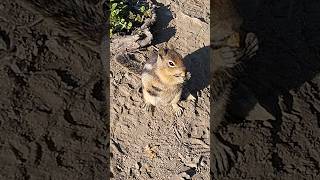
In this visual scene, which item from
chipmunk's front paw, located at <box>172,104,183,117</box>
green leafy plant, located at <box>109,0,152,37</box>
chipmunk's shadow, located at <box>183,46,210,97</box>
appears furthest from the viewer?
green leafy plant, located at <box>109,0,152,37</box>

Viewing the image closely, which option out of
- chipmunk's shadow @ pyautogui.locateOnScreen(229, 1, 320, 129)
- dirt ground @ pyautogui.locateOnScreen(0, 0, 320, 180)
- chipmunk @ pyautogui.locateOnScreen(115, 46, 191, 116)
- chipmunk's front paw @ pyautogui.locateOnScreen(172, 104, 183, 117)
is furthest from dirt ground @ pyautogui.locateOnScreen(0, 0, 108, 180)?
chipmunk's shadow @ pyautogui.locateOnScreen(229, 1, 320, 129)

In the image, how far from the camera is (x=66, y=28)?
639cm

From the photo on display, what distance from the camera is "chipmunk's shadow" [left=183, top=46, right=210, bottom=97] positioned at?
20.5 ft

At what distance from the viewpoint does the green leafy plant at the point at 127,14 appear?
6.64 meters

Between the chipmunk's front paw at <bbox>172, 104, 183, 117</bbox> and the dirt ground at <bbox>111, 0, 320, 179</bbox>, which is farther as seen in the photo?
the chipmunk's front paw at <bbox>172, 104, 183, 117</bbox>

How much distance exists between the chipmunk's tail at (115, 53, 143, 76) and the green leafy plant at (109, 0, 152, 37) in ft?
1.00

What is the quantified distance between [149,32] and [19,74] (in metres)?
1.35

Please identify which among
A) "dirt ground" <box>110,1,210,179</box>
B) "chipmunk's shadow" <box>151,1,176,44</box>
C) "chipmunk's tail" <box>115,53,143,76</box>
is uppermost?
"chipmunk's shadow" <box>151,1,176,44</box>

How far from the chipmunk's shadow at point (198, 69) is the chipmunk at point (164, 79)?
14 centimetres

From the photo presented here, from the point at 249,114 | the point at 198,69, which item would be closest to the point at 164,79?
the point at 198,69

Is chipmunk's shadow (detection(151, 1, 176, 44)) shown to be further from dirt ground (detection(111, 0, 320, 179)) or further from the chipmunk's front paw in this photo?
the chipmunk's front paw

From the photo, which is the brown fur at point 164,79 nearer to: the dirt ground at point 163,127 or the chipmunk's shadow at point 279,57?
the dirt ground at point 163,127

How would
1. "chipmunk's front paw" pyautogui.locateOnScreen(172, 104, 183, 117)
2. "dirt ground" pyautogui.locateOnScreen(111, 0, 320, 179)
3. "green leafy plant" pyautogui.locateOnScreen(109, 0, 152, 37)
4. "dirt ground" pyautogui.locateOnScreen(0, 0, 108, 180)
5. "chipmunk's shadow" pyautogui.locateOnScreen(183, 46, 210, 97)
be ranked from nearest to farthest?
"dirt ground" pyautogui.locateOnScreen(0, 0, 108, 180)
"dirt ground" pyautogui.locateOnScreen(111, 0, 320, 179)
"chipmunk's front paw" pyautogui.locateOnScreen(172, 104, 183, 117)
"chipmunk's shadow" pyautogui.locateOnScreen(183, 46, 210, 97)
"green leafy plant" pyautogui.locateOnScreen(109, 0, 152, 37)

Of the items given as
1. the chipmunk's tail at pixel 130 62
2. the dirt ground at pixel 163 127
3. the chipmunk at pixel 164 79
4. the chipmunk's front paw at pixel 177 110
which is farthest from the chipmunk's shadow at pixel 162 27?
the chipmunk's front paw at pixel 177 110
